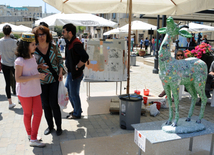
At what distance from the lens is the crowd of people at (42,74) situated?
2986mm

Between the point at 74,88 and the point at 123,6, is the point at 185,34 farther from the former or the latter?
the point at 123,6

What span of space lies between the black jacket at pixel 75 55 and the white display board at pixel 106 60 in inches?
68.3

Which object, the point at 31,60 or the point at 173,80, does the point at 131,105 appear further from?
the point at 31,60

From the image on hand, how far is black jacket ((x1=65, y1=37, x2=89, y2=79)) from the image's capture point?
4.00 meters

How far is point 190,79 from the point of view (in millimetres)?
2863

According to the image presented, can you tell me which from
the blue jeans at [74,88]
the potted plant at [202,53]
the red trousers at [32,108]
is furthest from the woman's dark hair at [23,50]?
the potted plant at [202,53]

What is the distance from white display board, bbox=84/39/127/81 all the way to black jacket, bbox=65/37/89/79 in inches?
68.3

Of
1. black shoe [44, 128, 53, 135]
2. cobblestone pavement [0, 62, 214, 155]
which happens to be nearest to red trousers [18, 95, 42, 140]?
cobblestone pavement [0, 62, 214, 155]

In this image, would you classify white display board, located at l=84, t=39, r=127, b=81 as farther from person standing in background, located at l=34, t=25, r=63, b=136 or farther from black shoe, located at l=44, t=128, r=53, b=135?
black shoe, located at l=44, t=128, r=53, b=135

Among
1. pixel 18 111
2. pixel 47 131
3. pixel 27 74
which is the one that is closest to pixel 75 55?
pixel 27 74

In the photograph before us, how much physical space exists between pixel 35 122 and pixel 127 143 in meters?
1.62

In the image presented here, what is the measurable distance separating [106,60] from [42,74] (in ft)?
9.92

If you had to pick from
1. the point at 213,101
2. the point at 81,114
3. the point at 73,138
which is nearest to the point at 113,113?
the point at 81,114

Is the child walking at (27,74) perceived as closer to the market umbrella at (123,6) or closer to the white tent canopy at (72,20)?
the market umbrella at (123,6)
